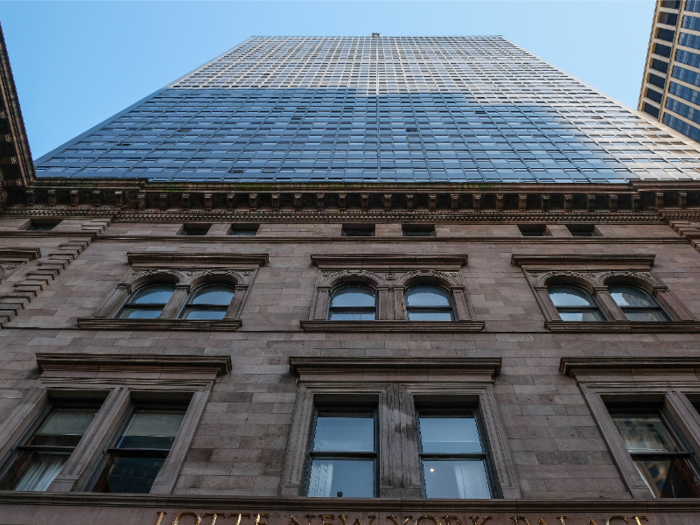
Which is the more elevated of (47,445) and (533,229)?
(533,229)

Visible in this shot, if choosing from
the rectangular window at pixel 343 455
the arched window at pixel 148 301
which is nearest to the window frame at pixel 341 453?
the rectangular window at pixel 343 455

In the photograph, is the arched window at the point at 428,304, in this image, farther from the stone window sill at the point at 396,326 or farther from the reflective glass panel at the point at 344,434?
the reflective glass panel at the point at 344,434

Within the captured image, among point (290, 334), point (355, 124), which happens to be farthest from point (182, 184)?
point (355, 124)

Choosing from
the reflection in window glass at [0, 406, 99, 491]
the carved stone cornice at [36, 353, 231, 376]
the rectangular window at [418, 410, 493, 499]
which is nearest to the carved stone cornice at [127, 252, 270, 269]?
the carved stone cornice at [36, 353, 231, 376]

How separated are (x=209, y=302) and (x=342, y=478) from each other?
8646mm

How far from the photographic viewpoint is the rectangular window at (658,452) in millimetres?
12055

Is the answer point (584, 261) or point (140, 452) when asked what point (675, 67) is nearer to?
point (584, 261)

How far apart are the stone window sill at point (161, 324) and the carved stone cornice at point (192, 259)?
388 cm

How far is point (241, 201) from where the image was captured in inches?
990

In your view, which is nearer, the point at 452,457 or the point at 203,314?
the point at 452,457

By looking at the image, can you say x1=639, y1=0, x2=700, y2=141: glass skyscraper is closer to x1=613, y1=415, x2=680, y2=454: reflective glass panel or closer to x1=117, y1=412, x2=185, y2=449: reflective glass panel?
x1=613, y1=415, x2=680, y2=454: reflective glass panel

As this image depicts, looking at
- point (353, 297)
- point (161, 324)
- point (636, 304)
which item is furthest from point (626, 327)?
point (161, 324)

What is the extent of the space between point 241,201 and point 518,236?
37.5 feet

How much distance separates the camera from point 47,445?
13234mm
